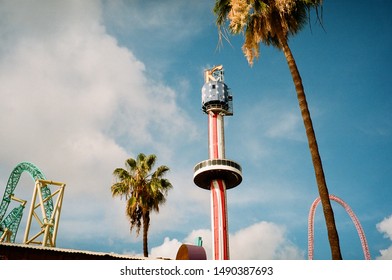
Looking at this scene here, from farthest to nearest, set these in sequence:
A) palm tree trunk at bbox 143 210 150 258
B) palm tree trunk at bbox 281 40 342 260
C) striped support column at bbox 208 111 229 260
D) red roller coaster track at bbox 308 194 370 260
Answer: red roller coaster track at bbox 308 194 370 260, striped support column at bbox 208 111 229 260, palm tree trunk at bbox 143 210 150 258, palm tree trunk at bbox 281 40 342 260

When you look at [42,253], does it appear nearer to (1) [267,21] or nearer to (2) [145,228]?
(2) [145,228]

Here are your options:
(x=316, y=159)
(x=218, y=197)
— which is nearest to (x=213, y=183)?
(x=218, y=197)

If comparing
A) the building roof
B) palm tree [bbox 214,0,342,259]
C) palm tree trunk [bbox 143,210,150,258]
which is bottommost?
the building roof

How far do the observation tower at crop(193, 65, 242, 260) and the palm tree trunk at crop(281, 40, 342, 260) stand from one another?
25697 mm

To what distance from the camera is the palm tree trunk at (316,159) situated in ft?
38.8

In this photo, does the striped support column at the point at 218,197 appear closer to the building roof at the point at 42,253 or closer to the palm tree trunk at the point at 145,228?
the palm tree trunk at the point at 145,228

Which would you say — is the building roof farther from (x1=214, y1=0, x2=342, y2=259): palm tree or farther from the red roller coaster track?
the red roller coaster track

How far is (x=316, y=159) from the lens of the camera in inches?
527

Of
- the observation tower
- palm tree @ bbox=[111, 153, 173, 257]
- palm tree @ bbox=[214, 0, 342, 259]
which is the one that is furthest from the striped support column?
palm tree @ bbox=[214, 0, 342, 259]

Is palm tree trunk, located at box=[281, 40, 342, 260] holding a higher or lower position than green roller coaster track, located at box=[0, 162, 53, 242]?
lower

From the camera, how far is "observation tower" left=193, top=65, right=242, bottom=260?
126 feet

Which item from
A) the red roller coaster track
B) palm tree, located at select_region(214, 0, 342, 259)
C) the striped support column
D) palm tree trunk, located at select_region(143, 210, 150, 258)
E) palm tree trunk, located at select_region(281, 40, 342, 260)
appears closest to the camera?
palm tree trunk, located at select_region(281, 40, 342, 260)

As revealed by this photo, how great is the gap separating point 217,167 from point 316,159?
90.9ft
